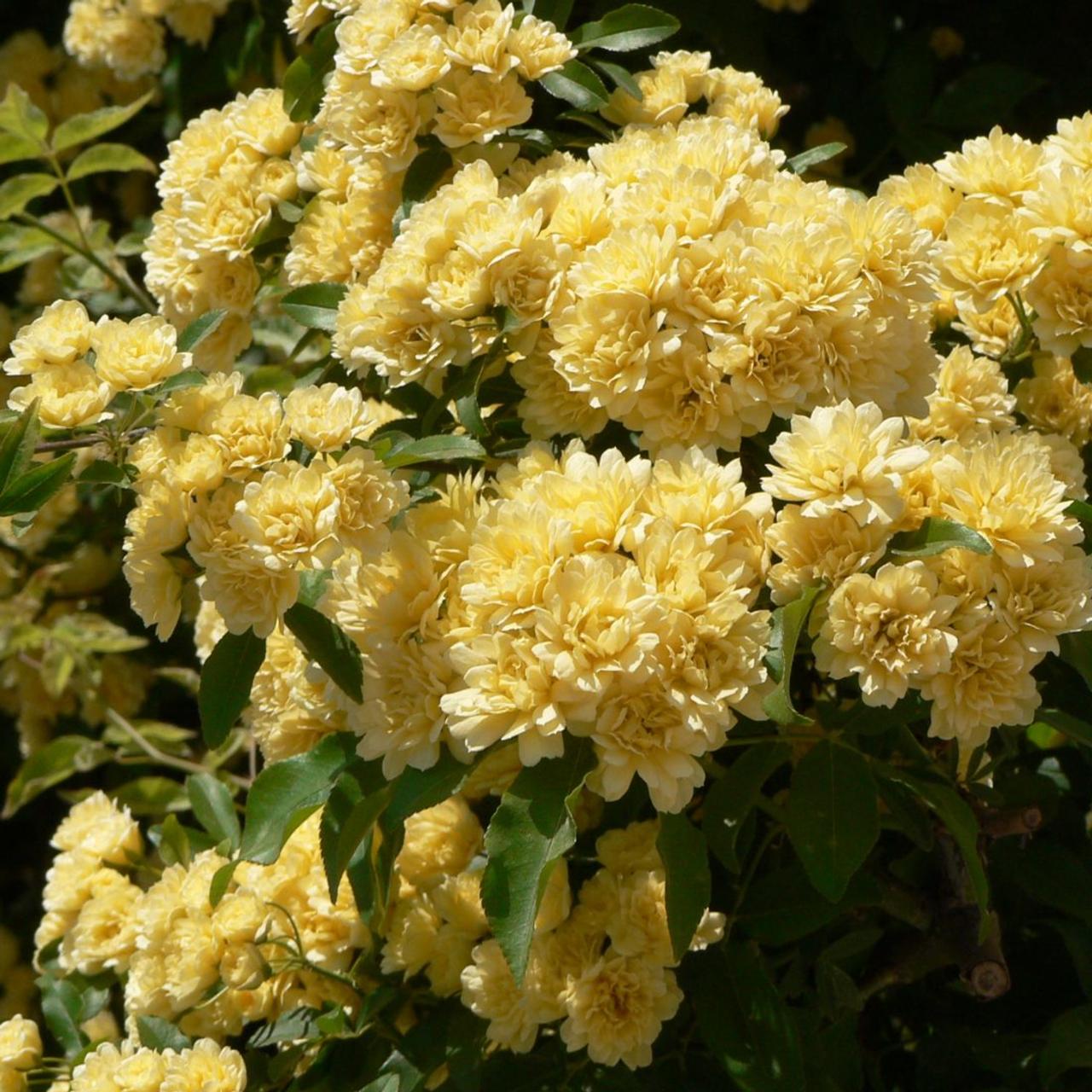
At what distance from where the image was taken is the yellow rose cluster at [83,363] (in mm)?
1178

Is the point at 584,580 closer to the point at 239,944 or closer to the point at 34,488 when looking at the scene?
the point at 34,488

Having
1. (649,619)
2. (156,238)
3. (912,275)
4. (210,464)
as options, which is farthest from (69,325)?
(912,275)

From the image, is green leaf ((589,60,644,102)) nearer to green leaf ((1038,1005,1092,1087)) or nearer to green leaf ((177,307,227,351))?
green leaf ((177,307,227,351))

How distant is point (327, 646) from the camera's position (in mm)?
1191

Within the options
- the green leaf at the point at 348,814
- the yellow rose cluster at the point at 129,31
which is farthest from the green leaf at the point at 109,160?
the green leaf at the point at 348,814

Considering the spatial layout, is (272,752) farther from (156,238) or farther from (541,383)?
(156,238)

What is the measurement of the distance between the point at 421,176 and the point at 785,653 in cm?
64

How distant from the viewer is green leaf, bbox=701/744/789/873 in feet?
3.96

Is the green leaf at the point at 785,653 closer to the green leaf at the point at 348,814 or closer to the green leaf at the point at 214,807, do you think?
the green leaf at the point at 348,814

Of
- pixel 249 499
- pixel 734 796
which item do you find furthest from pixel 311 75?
pixel 734 796

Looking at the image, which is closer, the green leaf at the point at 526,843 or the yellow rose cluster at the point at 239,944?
the green leaf at the point at 526,843

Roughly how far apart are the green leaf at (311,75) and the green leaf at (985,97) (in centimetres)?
105

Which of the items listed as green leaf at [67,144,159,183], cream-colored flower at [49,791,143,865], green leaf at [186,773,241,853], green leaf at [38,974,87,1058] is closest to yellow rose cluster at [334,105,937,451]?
green leaf at [186,773,241,853]

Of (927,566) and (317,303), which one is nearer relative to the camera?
(927,566)
